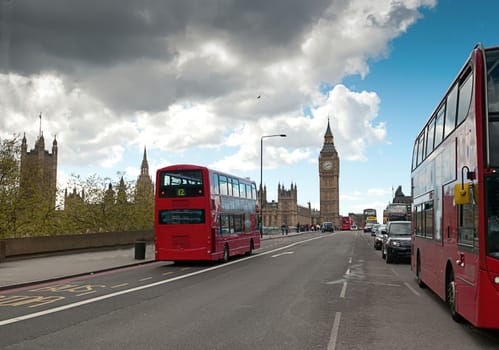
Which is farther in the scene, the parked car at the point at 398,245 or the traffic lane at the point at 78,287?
the parked car at the point at 398,245

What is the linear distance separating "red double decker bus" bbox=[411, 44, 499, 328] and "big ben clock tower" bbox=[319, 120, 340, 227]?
181 metres

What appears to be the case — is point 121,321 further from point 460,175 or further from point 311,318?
point 460,175

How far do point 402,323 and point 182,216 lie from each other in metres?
12.7

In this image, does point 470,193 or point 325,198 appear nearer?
point 470,193

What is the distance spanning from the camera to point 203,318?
921cm

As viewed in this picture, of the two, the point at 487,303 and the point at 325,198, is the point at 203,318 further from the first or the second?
the point at 325,198

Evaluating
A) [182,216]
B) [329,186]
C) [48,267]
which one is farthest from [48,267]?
[329,186]

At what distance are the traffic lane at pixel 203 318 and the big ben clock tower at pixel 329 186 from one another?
17793 cm

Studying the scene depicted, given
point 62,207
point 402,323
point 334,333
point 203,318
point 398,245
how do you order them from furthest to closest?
point 62,207
point 398,245
point 203,318
point 402,323
point 334,333

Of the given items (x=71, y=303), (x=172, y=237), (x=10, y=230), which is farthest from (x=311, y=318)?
(x=10, y=230)

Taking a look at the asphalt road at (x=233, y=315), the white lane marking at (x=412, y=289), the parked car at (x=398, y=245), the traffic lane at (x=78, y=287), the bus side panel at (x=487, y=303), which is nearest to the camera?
the bus side panel at (x=487, y=303)

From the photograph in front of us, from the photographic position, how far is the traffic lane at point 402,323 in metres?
7.55

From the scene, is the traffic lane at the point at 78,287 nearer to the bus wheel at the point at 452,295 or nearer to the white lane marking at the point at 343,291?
the white lane marking at the point at 343,291

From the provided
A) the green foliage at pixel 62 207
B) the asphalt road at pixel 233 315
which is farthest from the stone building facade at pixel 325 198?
the asphalt road at pixel 233 315
